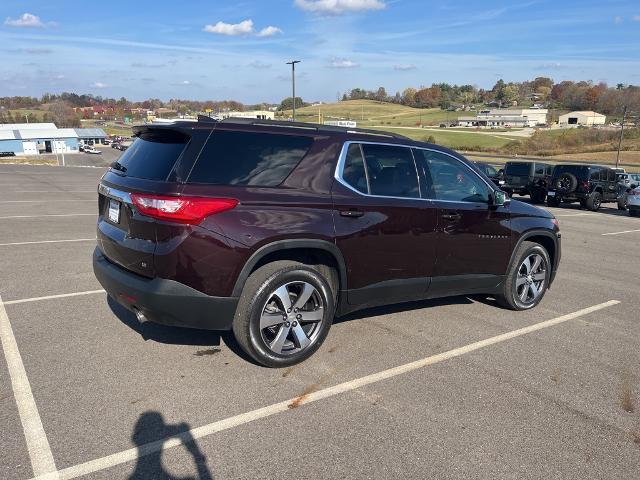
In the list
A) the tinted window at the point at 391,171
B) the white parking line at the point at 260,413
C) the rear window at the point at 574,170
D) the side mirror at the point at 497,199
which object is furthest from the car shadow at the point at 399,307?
the rear window at the point at 574,170

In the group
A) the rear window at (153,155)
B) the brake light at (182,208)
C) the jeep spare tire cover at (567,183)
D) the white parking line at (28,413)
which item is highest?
the rear window at (153,155)

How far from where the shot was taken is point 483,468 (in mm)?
2785

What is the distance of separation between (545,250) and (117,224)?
450 centimetres

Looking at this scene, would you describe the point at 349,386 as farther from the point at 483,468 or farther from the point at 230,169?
the point at 230,169

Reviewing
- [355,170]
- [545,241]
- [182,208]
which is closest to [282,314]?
[182,208]

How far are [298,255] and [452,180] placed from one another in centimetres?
182

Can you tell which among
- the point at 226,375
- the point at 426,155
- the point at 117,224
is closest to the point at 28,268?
the point at 117,224

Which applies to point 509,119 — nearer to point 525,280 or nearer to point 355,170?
point 525,280

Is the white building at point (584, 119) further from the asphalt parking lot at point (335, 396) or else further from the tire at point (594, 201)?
the asphalt parking lot at point (335, 396)

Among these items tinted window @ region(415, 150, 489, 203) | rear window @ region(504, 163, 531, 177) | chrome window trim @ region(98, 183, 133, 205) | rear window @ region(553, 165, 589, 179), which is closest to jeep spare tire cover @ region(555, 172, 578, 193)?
rear window @ region(553, 165, 589, 179)

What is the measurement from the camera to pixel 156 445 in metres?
2.87

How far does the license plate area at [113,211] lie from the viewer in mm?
3836

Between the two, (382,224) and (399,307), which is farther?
(399,307)

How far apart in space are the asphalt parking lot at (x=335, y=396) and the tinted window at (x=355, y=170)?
136 centimetres
